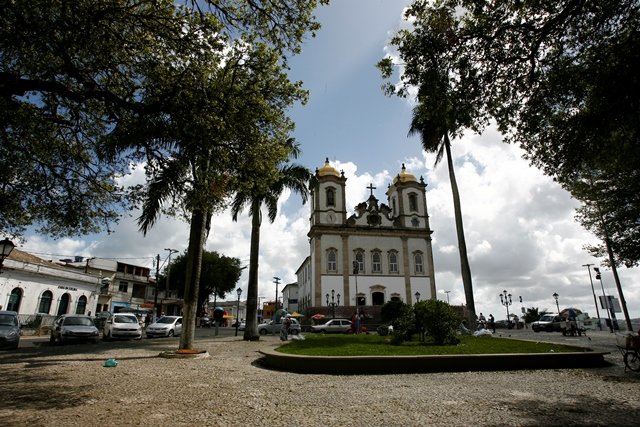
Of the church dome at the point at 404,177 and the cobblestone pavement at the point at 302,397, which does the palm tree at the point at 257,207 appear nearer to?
the cobblestone pavement at the point at 302,397

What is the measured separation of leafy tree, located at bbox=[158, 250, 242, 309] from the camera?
172ft

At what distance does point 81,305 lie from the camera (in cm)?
3684

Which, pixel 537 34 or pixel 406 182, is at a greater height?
pixel 406 182

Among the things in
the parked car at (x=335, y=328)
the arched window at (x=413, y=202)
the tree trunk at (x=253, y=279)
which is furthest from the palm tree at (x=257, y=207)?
the arched window at (x=413, y=202)

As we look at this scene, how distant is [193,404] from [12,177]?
753 centimetres

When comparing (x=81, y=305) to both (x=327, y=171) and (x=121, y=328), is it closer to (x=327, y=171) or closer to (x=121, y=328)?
(x=121, y=328)

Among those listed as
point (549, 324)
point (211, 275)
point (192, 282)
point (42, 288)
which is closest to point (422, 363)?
point (192, 282)

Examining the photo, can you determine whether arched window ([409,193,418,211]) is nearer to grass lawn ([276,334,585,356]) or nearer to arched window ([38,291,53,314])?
grass lawn ([276,334,585,356])

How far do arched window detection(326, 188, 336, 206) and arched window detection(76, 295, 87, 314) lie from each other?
1036 inches

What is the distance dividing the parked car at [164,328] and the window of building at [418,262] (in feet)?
91.2

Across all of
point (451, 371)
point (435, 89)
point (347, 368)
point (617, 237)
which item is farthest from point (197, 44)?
point (617, 237)

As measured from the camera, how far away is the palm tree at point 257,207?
20.2 m

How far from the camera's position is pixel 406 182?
48.4 metres

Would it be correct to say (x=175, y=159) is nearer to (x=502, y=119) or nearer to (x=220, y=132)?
(x=220, y=132)
